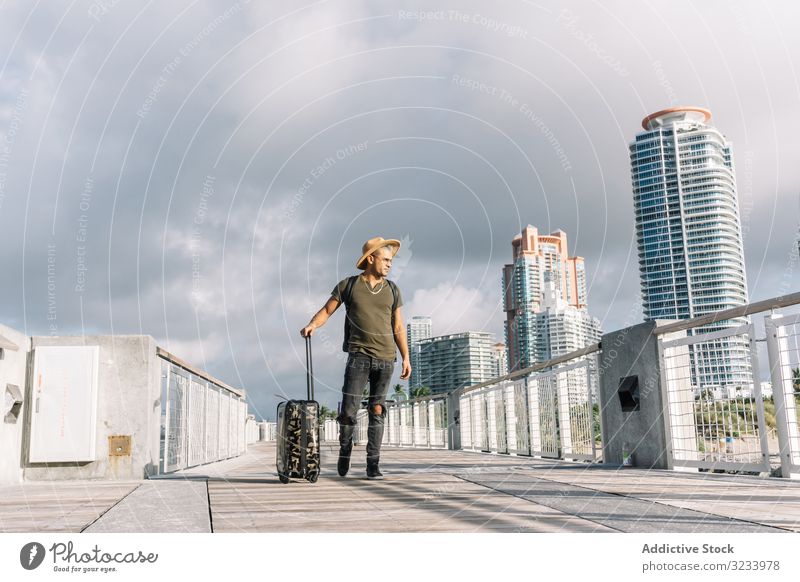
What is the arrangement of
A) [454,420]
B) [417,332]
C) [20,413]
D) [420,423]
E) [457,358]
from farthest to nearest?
[420,423] < [454,420] < [457,358] < [417,332] < [20,413]

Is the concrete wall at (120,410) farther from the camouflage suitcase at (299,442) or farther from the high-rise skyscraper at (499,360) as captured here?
the high-rise skyscraper at (499,360)

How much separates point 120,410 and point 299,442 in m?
1.94

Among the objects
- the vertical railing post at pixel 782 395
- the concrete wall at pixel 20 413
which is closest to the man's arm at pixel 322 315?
the concrete wall at pixel 20 413

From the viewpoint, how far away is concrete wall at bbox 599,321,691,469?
6.05 meters

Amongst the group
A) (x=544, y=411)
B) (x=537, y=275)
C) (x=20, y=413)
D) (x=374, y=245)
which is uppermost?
(x=537, y=275)

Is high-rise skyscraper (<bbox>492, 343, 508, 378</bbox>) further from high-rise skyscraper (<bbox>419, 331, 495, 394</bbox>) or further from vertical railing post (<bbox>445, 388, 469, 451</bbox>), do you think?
vertical railing post (<bbox>445, 388, 469, 451</bbox>)

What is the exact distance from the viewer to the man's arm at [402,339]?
5.34m

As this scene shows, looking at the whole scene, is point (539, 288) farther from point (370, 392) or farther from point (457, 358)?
point (370, 392)

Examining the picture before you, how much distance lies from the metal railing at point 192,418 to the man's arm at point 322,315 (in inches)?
75.6

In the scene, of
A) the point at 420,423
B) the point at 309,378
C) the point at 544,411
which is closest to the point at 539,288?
the point at 544,411

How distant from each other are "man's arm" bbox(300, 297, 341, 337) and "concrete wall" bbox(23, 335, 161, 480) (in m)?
1.76

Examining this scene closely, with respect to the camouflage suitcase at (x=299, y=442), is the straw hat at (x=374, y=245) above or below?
above
